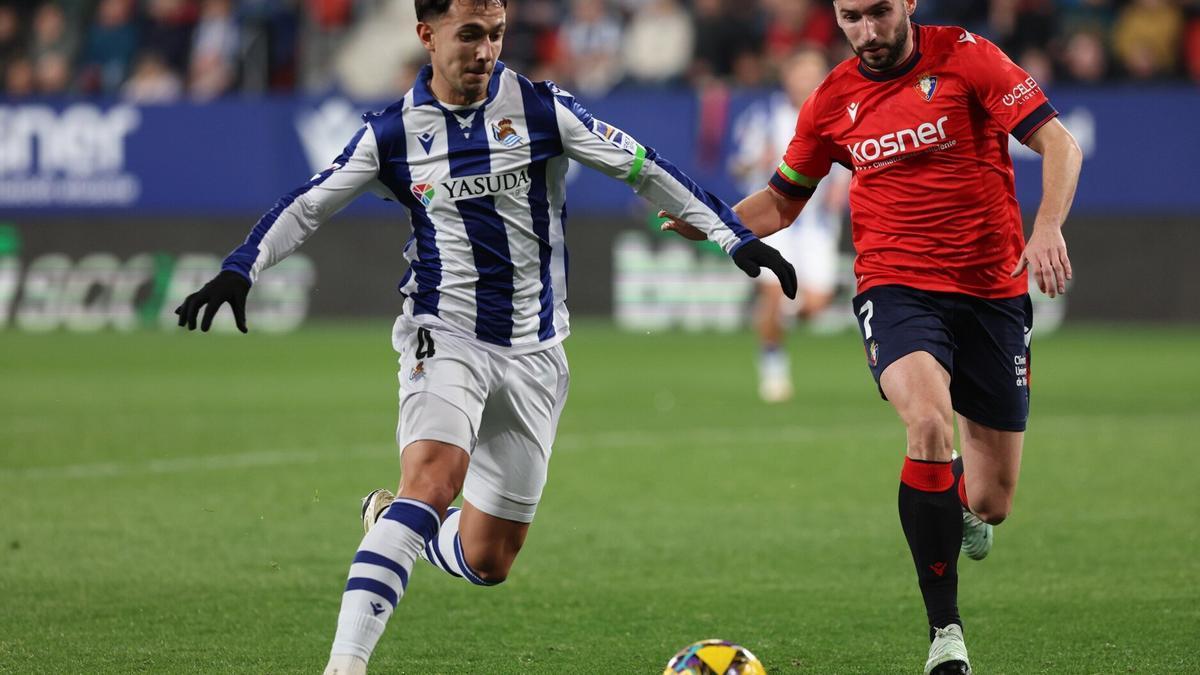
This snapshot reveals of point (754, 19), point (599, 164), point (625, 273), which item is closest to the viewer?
point (599, 164)

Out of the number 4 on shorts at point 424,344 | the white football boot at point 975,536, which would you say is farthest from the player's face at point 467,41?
the white football boot at point 975,536

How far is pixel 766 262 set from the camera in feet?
17.7

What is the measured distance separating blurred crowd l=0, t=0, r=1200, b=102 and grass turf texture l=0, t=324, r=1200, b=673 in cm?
589

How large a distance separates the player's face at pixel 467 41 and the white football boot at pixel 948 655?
2.32 m

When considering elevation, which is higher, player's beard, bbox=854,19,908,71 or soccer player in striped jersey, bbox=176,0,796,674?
player's beard, bbox=854,19,908,71

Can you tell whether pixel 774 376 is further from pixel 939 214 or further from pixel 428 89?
pixel 428 89

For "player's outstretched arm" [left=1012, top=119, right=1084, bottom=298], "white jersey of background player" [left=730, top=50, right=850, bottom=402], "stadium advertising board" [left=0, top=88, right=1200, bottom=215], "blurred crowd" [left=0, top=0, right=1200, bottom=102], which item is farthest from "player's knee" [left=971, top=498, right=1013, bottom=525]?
"blurred crowd" [left=0, top=0, right=1200, bottom=102]

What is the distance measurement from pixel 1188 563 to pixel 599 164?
3.37 meters

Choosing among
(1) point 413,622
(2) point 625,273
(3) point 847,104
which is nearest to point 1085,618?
(3) point 847,104

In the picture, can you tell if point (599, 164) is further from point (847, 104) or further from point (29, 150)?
point (29, 150)

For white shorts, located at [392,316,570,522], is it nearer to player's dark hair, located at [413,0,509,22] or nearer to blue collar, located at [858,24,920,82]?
player's dark hair, located at [413,0,509,22]

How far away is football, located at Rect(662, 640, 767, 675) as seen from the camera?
492 cm

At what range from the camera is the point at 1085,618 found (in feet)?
20.7

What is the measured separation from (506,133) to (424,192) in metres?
0.33
